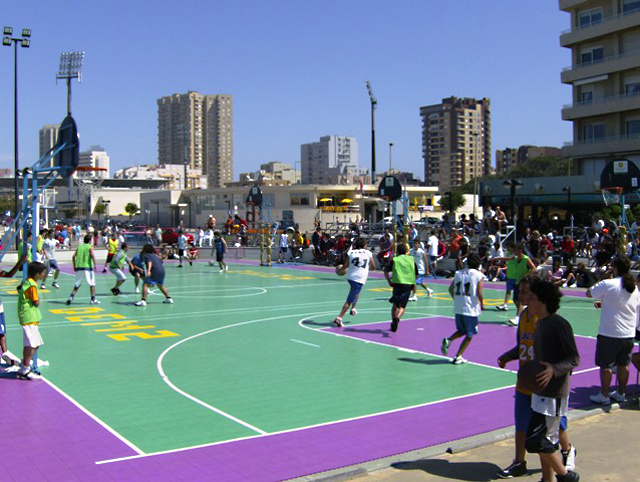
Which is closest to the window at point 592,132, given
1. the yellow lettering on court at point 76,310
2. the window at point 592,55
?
the window at point 592,55

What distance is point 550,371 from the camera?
19.5 ft

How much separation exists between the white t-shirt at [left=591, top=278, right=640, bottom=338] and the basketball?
10.9 feet

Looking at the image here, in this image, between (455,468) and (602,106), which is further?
(602,106)

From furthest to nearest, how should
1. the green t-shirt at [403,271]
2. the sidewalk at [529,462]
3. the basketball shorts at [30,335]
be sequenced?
the green t-shirt at [403,271]
the basketball shorts at [30,335]
the sidewalk at [529,462]

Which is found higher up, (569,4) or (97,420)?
(569,4)

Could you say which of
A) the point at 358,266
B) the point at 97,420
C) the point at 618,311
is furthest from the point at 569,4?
the point at 97,420

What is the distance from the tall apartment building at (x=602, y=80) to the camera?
183 ft

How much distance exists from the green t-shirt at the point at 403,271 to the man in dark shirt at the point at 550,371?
8248 mm

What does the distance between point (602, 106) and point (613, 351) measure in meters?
53.9

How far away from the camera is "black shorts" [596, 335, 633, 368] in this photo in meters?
9.11

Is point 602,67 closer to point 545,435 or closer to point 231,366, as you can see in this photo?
point 231,366

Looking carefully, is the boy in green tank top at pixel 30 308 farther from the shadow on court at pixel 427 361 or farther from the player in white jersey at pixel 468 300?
the player in white jersey at pixel 468 300

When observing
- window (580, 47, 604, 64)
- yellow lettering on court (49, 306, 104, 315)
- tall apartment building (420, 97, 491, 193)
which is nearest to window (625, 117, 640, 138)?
window (580, 47, 604, 64)

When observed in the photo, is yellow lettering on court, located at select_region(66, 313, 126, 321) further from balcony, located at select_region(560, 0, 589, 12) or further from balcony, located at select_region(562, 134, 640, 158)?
balcony, located at select_region(560, 0, 589, 12)
